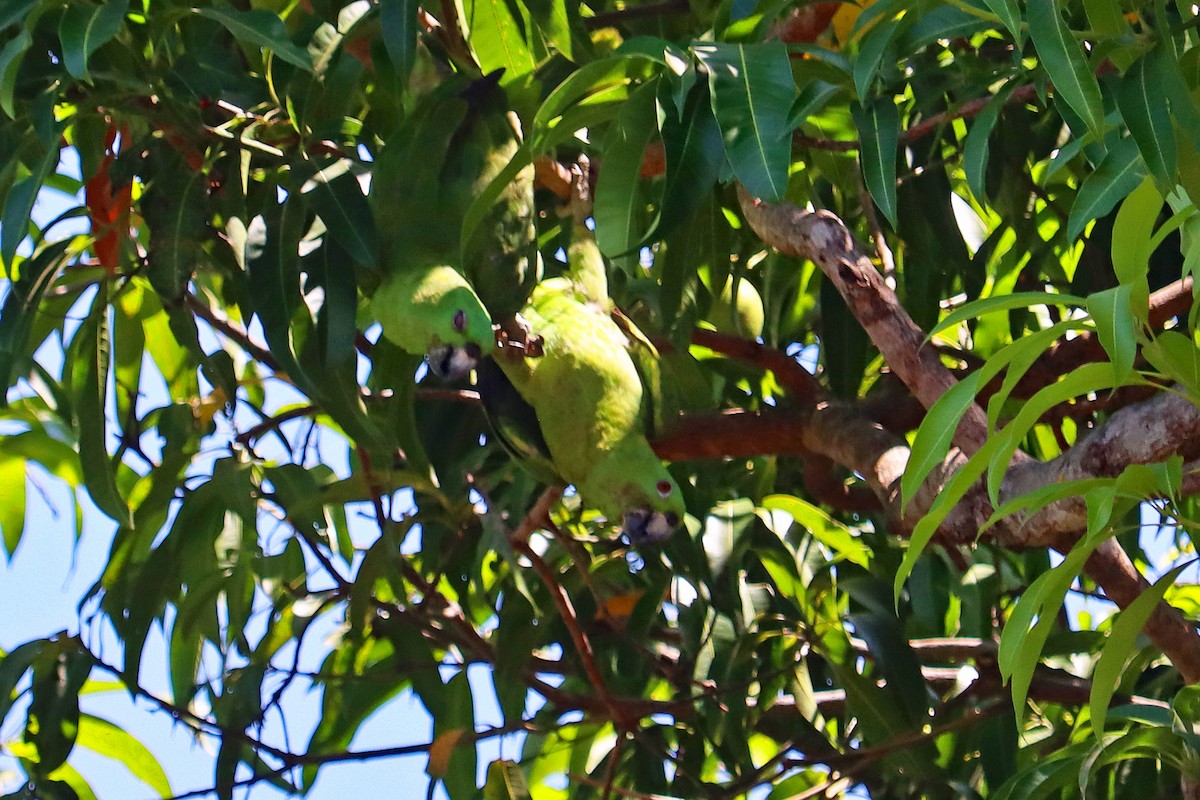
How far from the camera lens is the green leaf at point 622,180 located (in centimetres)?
96

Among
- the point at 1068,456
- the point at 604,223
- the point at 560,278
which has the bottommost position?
the point at 1068,456

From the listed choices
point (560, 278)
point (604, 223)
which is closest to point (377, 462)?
point (560, 278)

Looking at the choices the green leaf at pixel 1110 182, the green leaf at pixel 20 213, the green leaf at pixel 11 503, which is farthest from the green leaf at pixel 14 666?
the green leaf at pixel 1110 182

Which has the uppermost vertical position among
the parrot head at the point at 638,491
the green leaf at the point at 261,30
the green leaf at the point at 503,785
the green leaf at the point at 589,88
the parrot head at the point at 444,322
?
the green leaf at the point at 261,30

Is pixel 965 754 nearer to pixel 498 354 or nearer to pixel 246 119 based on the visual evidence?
pixel 498 354

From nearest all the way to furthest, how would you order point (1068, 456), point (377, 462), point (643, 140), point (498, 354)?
point (643, 140) < point (1068, 456) < point (498, 354) < point (377, 462)

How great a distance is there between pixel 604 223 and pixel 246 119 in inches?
20.2

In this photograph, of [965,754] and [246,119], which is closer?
[246,119]

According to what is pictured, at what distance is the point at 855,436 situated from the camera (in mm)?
1429

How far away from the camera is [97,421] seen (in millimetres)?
1427

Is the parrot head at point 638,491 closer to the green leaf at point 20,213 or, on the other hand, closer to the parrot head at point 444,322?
the parrot head at point 444,322

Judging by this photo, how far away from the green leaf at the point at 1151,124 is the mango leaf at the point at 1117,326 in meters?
0.07

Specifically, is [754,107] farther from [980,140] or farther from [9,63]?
[9,63]

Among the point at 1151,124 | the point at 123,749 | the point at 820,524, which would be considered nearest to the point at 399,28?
the point at 1151,124
